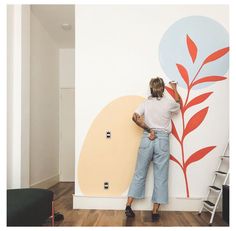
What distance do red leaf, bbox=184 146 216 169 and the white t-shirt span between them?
21.0 inches

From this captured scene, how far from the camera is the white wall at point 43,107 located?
4875 millimetres

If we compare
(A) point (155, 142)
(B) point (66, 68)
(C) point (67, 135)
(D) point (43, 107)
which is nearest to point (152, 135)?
(A) point (155, 142)

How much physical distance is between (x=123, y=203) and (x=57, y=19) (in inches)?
131

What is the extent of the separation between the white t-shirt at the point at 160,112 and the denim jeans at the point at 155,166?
0.11 m

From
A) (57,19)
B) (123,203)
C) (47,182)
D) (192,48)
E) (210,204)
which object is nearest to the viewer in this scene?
(210,204)

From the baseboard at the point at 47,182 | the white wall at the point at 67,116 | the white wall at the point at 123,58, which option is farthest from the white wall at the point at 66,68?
the white wall at the point at 123,58

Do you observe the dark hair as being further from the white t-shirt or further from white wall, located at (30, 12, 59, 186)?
white wall, located at (30, 12, 59, 186)

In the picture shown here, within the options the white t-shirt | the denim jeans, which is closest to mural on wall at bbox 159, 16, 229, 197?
the white t-shirt

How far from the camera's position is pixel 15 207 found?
8.30 feet

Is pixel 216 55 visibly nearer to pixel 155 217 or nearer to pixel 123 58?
pixel 123 58

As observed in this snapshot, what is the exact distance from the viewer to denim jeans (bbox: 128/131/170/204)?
362 cm

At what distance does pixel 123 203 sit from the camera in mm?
3891

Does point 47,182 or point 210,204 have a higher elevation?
point 210,204

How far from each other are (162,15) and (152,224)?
277 cm
